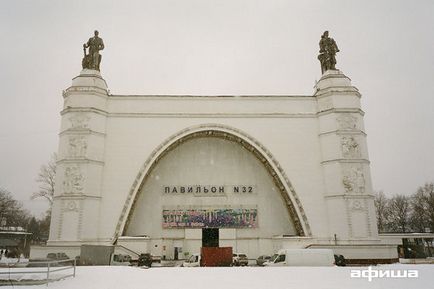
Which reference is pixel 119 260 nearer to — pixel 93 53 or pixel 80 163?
pixel 80 163

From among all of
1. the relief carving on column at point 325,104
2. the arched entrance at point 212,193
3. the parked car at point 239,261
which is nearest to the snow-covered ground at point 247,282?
the parked car at point 239,261

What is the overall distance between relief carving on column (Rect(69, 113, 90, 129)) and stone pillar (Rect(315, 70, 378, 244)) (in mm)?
19734

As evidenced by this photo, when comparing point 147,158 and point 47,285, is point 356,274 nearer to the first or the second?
point 47,285

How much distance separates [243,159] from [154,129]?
27.9ft

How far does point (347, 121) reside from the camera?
2992 cm

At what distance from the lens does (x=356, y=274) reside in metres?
13.1

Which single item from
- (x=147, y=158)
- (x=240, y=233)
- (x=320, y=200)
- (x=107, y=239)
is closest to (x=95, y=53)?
(x=147, y=158)

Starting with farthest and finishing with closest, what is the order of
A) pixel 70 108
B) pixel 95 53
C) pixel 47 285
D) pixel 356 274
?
pixel 95 53
pixel 70 108
pixel 356 274
pixel 47 285

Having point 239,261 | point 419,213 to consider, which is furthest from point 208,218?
point 419,213

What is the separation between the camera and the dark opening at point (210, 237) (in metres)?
29.5

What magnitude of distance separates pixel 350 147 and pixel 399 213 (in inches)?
1826

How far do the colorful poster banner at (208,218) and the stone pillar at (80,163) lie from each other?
20.2 ft

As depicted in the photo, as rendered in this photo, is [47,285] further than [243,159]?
No

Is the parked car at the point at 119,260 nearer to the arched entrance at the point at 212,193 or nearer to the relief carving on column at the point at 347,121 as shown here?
the arched entrance at the point at 212,193
